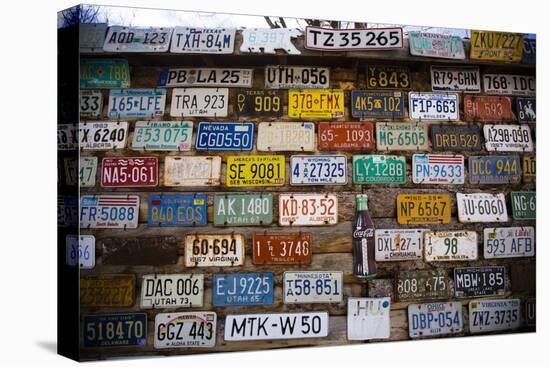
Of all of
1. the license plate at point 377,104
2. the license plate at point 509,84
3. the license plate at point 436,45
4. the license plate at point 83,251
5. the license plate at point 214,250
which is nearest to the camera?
the license plate at point 83,251

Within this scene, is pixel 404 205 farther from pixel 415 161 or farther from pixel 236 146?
pixel 236 146

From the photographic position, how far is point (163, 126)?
232 inches

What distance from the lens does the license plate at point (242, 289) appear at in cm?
593

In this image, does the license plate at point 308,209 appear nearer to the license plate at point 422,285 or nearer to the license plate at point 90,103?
the license plate at point 422,285

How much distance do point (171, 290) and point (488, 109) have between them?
245 cm

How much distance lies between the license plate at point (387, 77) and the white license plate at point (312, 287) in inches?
48.3

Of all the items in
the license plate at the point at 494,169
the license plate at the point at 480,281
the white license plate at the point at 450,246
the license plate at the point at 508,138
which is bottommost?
the license plate at the point at 480,281

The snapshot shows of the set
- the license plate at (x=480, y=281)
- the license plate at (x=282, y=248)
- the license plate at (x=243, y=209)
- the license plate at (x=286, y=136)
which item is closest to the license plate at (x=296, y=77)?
the license plate at (x=286, y=136)

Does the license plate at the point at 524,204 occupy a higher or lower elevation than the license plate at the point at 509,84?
lower

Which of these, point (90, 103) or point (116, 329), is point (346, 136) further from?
point (116, 329)

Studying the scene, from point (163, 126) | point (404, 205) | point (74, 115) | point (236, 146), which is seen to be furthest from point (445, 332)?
point (74, 115)

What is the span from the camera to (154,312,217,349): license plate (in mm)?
5812

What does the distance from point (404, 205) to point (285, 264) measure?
891mm

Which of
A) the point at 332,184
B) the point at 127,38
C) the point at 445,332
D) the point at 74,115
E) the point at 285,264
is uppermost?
the point at 127,38
